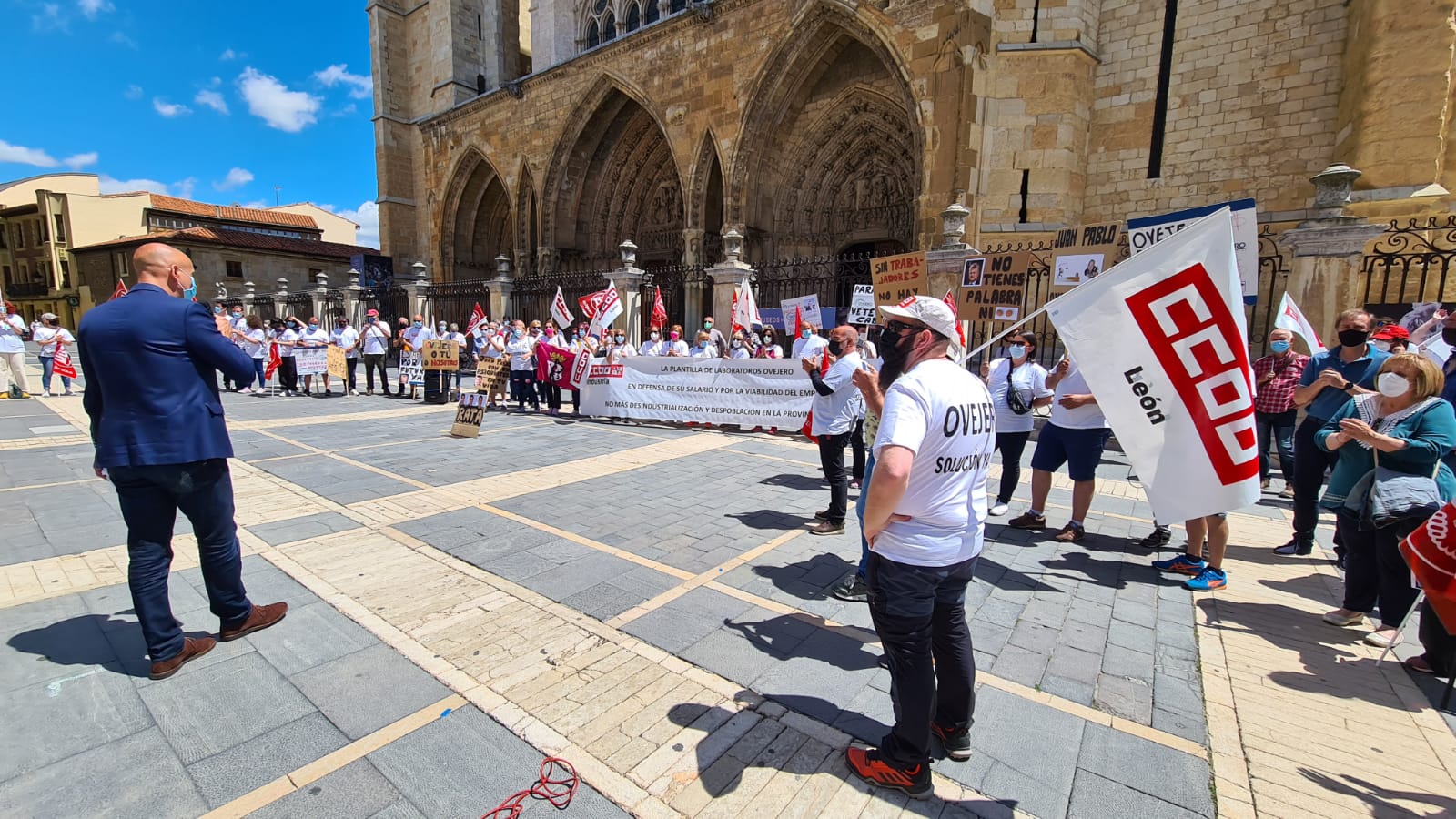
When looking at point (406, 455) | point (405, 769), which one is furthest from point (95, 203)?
point (405, 769)

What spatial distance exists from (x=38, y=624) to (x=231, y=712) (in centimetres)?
173

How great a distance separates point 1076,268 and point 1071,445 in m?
5.22

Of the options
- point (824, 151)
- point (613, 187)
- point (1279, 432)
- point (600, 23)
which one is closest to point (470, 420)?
point (1279, 432)

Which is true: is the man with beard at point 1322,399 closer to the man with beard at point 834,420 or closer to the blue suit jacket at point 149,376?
the man with beard at point 834,420

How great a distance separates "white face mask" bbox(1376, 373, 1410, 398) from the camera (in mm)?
3373

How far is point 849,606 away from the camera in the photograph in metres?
3.70

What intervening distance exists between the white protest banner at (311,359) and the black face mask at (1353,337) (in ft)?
55.1

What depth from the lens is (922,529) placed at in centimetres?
213

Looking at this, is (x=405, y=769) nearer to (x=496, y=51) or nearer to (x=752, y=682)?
(x=752, y=682)

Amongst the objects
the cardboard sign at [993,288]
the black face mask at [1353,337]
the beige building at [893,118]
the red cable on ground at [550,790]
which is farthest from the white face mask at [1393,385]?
the beige building at [893,118]

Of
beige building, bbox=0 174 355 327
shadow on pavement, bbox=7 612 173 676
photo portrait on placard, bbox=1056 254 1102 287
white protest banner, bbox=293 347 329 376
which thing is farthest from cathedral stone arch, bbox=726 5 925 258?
beige building, bbox=0 174 355 327

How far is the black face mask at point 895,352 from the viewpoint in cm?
237

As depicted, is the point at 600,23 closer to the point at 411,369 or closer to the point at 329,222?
the point at 411,369

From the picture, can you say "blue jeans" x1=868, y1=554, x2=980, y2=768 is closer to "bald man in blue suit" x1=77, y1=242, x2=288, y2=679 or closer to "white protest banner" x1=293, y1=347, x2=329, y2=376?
"bald man in blue suit" x1=77, y1=242, x2=288, y2=679
